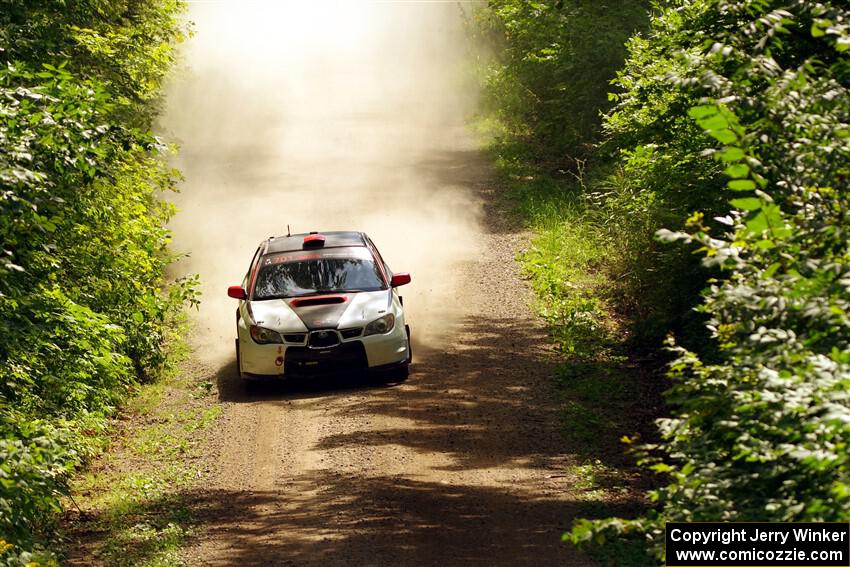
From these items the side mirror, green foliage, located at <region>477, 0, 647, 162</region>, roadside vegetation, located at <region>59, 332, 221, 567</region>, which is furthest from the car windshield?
green foliage, located at <region>477, 0, 647, 162</region>

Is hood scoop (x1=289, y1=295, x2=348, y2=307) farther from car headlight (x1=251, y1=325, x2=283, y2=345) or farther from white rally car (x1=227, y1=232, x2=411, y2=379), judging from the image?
car headlight (x1=251, y1=325, x2=283, y2=345)

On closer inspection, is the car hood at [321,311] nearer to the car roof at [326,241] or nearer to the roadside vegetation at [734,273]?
the car roof at [326,241]

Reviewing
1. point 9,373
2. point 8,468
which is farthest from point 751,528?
point 9,373

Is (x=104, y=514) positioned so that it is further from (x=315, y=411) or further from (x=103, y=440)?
(x=315, y=411)

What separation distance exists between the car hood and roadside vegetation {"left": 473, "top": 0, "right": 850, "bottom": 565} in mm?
3125

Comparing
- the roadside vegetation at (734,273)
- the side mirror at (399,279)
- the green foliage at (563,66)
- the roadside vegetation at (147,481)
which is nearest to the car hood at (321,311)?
the side mirror at (399,279)

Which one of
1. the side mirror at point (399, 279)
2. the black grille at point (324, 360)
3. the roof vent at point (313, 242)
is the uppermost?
the roof vent at point (313, 242)

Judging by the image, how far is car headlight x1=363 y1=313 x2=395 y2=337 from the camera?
1441 cm

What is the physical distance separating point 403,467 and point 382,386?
10.5ft

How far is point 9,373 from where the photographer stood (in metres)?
9.88

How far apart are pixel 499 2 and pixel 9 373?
24.5m

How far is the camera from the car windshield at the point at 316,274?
1520 centimetres

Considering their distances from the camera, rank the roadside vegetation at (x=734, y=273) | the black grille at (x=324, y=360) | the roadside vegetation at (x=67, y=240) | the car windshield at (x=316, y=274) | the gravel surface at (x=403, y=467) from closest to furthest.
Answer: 1. the roadside vegetation at (x=734, y=273)
2. the roadside vegetation at (x=67, y=240)
3. the gravel surface at (x=403, y=467)
4. the black grille at (x=324, y=360)
5. the car windshield at (x=316, y=274)

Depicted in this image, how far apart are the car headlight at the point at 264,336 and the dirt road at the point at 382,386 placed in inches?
35.5
